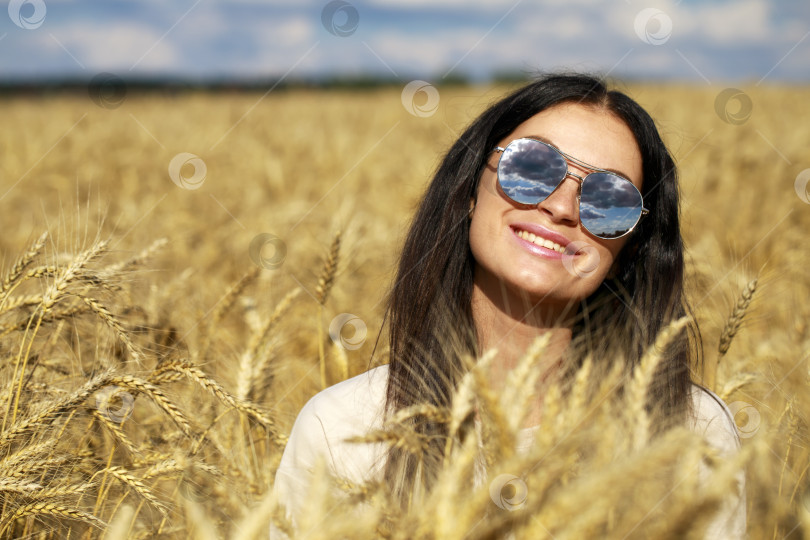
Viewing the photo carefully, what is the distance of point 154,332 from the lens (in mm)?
2221

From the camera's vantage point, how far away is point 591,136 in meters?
1.63

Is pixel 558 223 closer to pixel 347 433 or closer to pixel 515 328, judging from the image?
pixel 515 328

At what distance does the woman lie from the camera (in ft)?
4.99

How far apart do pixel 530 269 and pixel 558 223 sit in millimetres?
176

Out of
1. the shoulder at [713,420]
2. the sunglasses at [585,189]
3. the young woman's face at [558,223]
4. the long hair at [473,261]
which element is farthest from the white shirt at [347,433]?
the sunglasses at [585,189]

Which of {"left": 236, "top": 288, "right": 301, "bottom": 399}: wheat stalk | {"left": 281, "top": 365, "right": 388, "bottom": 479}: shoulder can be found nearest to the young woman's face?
{"left": 281, "top": 365, "right": 388, "bottom": 479}: shoulder

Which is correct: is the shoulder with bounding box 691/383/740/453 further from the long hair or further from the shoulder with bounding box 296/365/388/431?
the shoulder with bounding box 296/365/388/431

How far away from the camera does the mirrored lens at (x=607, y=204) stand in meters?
1.58

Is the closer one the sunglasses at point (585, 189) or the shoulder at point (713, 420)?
the shoulder at point (713, 420)

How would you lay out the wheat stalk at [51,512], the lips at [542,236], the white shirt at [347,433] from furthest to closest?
the lips at [542,236], the white shirt at [347,433], the wheat stalk at [51,512]

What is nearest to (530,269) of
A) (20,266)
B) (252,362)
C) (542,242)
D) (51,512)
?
(542,242)

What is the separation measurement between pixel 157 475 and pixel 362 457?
19.6 inches

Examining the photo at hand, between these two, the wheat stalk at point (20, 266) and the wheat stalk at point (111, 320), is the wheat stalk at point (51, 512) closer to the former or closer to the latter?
the wheat stalk at point (111, 320)

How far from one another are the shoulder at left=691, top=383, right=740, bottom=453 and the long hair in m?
0.10
